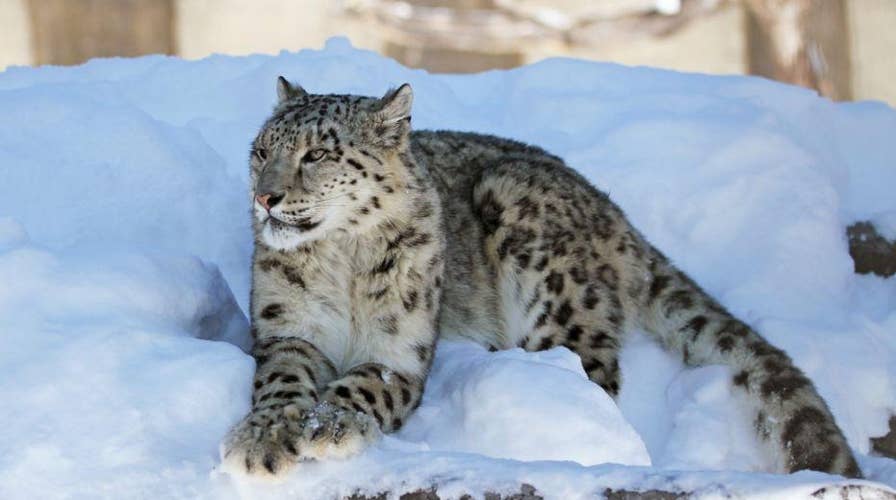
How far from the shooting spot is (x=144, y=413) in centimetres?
403

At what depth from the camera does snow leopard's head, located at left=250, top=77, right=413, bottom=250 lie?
4766mm

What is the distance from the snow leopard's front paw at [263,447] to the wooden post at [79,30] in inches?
473

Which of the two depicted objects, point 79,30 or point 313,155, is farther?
point 79,30

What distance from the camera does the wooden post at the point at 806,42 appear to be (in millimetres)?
13641

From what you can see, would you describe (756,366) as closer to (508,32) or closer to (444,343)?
(444,343)

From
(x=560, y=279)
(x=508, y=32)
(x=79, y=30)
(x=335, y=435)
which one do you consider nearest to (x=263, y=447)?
(x=335, y=435)

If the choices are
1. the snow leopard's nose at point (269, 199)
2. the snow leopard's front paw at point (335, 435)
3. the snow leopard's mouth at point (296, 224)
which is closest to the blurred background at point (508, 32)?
the snow leopard's mouth at point (296, 224)

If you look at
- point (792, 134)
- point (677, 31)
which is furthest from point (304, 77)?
point (677, 31)

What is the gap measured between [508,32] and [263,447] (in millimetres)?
11375

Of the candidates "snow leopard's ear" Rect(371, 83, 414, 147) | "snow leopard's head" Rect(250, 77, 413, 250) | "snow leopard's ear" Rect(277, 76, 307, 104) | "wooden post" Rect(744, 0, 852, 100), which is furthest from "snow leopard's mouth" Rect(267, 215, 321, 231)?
"wooden post" Rect(744, 0, 852, 100)

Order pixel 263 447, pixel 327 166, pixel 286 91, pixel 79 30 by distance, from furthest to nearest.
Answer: pixel 79 30 → pixel 286 91 → pixel 327 166 → pixel 263 447

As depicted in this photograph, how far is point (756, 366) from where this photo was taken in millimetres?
5363

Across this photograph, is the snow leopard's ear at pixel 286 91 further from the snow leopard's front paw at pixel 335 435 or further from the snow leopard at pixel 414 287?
the snow leopard's front paw at pixel 335 435

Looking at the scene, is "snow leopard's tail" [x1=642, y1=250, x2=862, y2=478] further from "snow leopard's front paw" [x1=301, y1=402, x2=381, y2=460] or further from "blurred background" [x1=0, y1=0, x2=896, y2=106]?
"blurred background" [x1=0, y1=0, x2=896, y2=106]
